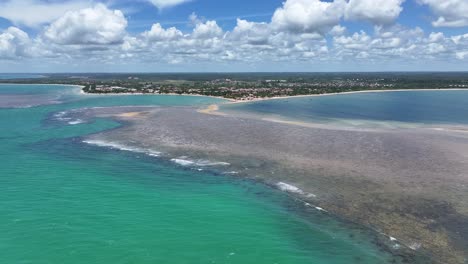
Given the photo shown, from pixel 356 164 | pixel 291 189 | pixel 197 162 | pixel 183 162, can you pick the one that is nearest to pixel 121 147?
pixel 183 162

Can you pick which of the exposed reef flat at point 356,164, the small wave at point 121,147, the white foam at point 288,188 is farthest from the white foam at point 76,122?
the white foam at point 288,188

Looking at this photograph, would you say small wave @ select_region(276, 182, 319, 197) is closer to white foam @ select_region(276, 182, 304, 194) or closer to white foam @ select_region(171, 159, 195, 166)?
white foam @ select_region(276, 182, 304, 194)

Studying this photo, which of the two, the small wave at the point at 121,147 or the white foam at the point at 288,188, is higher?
the small wave at the point at 121,147

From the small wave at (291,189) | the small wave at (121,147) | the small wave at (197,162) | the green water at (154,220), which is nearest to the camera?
the green water at (154,220)

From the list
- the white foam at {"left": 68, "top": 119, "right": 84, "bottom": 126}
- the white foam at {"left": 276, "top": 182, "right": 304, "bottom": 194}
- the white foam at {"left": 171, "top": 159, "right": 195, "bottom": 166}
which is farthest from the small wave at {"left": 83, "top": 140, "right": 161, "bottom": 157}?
the white foam at {"left": 68, "top": 119, "right": 84, "bottom": 126}

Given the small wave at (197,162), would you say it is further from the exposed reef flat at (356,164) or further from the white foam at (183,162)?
the exposed reef flat at (356,164)

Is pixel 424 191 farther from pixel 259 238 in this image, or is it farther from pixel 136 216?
pixel 136 216
